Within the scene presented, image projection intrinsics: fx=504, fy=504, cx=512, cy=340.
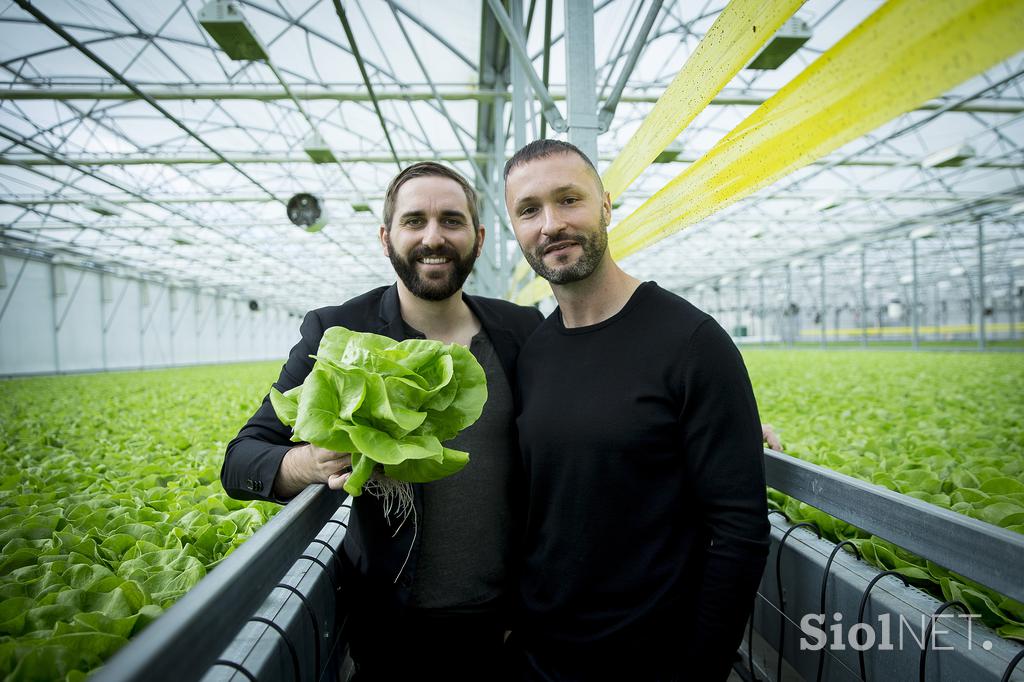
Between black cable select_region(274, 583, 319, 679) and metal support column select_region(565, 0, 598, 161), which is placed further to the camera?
metal support column select_region(565, 0, 598, 161)

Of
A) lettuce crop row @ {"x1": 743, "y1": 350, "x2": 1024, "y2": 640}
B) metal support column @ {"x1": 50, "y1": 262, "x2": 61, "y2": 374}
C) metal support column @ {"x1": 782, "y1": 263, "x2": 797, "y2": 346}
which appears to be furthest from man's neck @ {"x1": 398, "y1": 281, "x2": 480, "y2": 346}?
metal support column @ {"x1": 782, "y1": 263, "x2": 797, "y2": 346}

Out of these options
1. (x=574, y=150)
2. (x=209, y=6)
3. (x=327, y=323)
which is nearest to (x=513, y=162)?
(x=574, y=150)

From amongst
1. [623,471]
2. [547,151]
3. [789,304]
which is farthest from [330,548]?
[789,304]

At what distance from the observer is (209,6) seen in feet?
16.5

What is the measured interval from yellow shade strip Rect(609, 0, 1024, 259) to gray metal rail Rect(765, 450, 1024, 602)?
2.49ft

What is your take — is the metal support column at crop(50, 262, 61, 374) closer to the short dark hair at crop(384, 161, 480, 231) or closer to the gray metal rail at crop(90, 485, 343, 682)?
the short dark hair at crop(384, 161, 480, 231)

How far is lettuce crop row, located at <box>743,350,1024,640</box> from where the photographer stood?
148 centimetres

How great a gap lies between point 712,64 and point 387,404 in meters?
1.21

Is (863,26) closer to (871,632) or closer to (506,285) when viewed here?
(871,632)

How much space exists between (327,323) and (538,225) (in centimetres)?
86

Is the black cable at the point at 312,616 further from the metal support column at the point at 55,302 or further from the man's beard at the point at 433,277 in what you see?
the metal support column at the point at 55,302

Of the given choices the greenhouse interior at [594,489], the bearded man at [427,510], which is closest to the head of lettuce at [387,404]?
the greenhouse interior at [594,489]

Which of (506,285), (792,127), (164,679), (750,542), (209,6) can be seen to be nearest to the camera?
(164,679)

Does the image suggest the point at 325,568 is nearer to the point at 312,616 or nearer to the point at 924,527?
the point at 312,616
